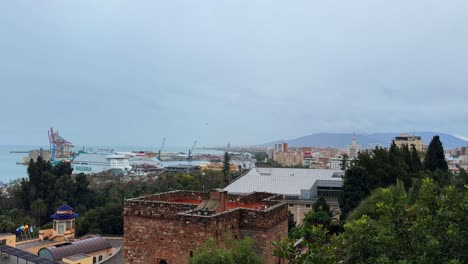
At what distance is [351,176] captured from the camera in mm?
30172

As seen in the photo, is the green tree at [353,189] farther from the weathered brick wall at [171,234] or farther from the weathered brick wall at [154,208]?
the weathered brick wall at [154,208]

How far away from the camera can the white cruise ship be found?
144 meters

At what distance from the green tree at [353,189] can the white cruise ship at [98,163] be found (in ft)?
375

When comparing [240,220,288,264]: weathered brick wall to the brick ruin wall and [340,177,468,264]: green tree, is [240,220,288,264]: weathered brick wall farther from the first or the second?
[340,177,468,264]: green tree

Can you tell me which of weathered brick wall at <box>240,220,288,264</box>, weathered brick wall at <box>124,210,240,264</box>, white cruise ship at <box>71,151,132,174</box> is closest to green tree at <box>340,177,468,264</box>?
weathered brick wall at <box>240,220,288,264</box>

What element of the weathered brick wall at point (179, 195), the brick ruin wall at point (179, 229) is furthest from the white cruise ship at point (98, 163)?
the brick ruin wall at point (179, 229)

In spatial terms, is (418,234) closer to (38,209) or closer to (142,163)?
(38,209)

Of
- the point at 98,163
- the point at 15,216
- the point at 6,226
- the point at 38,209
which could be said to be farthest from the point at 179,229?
the point at 98,163

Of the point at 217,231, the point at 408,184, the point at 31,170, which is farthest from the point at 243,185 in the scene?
the point at 217,231

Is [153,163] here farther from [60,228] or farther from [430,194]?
[430,194]

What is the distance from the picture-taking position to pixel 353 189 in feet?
97.8

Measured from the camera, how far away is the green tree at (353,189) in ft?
95.6

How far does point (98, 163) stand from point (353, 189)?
139155 millimetres

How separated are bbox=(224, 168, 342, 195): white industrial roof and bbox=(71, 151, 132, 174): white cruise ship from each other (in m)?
90.6
